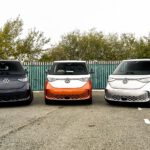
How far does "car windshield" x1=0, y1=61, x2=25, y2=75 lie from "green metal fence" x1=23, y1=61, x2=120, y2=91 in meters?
7.41

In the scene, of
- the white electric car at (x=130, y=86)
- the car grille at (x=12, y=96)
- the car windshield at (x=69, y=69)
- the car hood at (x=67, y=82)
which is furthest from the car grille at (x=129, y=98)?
the car grille at (x=12, y=96)

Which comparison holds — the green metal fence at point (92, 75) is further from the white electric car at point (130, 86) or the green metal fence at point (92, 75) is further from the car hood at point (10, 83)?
the car hood at point (10, 83)

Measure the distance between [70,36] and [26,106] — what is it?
3973 cm

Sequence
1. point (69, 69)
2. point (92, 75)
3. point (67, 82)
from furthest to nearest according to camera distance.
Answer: point (92, 75) < point (69, 69) < point (67, 82)

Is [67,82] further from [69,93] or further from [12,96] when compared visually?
[12,96]

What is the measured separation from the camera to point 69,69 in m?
14.7

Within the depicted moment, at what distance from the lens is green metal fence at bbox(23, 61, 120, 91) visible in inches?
880

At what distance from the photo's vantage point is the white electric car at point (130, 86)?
12.9 m

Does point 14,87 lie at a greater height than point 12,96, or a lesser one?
greater

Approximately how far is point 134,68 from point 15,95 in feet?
14.3

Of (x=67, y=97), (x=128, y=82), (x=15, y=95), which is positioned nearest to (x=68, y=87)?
(x=67, y=97)

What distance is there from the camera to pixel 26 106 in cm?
1370

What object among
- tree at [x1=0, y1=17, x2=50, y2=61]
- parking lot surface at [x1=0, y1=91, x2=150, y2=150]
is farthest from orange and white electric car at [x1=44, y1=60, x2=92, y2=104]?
tree at [x1=0, y1=17, x2=50, y2=61]

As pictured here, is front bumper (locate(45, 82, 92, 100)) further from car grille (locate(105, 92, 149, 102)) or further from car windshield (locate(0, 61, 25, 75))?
car windshield (locate(0, 61, 25, 75))
